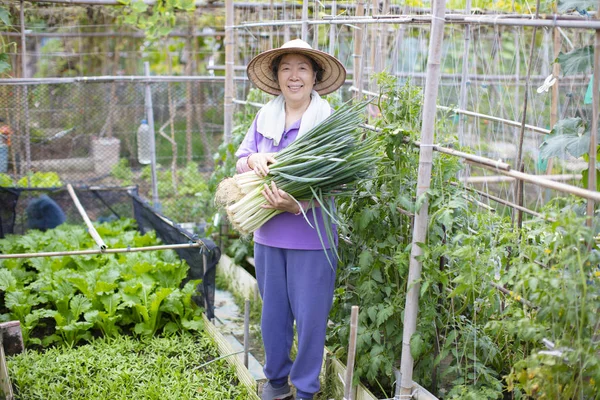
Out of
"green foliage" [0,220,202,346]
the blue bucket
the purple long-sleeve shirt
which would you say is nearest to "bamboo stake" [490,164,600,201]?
the purple long-sleeve shirt

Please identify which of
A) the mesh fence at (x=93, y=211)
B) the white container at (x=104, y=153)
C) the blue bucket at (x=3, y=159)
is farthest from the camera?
the white container at (x=104, y=153)

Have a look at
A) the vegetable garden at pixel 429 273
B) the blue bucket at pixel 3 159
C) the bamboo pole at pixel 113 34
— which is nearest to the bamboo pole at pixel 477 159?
the vegetable garden at pixel 429 273

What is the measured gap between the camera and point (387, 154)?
2.80 meters

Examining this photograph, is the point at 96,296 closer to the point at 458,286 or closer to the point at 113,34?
the point at 458,286

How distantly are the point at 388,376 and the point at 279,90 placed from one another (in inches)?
56.9

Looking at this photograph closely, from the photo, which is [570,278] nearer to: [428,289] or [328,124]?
[428,289]

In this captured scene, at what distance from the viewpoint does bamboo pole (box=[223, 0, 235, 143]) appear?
5.03m

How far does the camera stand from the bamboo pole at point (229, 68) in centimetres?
503

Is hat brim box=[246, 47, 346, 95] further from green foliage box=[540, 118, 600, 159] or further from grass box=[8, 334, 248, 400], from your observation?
grass box=[8, 334, 248, 400]

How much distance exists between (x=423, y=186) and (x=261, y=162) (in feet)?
2.37

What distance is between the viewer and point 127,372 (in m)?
3.32

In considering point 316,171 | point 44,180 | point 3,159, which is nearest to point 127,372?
point 316,171

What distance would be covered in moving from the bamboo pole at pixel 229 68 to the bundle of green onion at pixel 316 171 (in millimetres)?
2301

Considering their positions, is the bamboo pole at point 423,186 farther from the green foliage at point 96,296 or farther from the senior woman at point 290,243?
the green foliage at point 96,296
